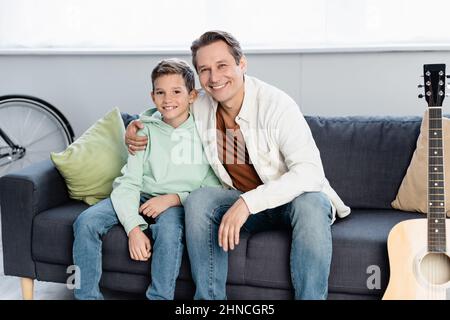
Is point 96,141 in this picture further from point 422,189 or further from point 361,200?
point 422,189

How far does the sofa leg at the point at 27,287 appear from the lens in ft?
8.55

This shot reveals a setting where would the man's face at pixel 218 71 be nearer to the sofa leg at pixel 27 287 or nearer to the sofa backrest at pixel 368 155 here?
the sofa backrest at pixel 368 155

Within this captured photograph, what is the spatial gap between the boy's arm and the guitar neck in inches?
35.1

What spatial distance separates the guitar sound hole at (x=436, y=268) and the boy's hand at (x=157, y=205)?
0.81m

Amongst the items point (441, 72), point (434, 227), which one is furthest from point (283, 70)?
point (434, 227)

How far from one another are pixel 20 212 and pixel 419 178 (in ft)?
4.53

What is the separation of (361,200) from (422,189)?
0.24 metres

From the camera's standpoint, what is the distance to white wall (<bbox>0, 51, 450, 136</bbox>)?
3.06m

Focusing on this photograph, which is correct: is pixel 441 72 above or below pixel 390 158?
above

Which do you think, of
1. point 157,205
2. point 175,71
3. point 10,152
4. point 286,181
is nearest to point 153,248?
point 157,205

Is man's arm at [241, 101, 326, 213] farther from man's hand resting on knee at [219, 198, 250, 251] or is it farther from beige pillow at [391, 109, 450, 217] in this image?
beige pillow at [391, 109, 450, 217]

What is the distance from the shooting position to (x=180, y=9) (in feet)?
10.9

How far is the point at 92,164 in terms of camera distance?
2.66 metres

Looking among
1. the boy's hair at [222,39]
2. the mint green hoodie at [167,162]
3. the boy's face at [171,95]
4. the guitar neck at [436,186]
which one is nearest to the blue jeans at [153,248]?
the mint green hoodie at [167,162]
